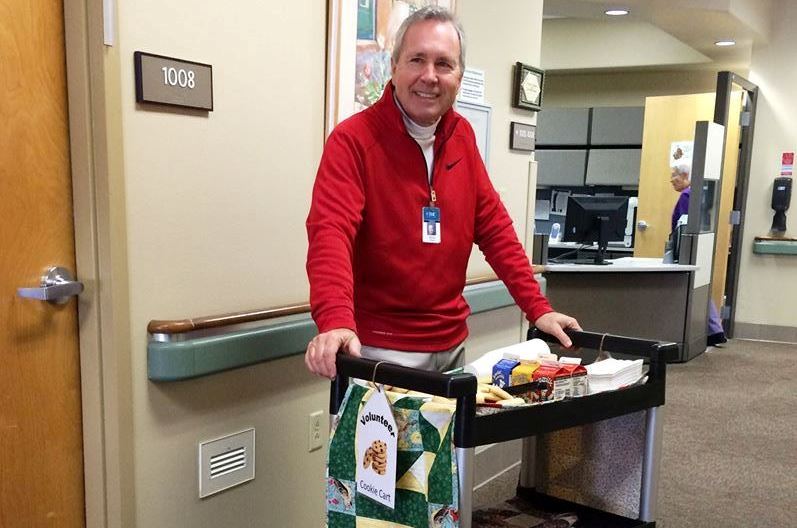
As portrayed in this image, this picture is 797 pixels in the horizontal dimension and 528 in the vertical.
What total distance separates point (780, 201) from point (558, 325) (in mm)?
5324

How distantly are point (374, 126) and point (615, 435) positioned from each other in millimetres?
931

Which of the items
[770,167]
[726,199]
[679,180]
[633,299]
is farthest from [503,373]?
[770,167]

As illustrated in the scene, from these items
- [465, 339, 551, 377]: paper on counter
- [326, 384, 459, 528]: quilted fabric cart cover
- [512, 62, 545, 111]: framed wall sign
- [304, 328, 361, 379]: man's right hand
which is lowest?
[326, 384, 459, 528]: quilted fabric cart cover

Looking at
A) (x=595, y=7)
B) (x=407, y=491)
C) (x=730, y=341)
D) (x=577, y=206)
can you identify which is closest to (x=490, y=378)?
(x=407, y=491)

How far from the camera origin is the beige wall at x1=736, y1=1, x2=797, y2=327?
20.0ft

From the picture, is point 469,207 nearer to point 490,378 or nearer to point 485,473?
point 490,378

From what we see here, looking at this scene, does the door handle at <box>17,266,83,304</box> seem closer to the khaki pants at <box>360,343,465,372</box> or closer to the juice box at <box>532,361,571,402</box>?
the khaki pants at <box>360,343,465,372</box>

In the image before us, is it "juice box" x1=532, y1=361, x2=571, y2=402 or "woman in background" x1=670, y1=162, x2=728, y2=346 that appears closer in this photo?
"juice box" x1=532, y1=361, x2=571, y2=402

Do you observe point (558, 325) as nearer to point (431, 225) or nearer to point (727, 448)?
point (431, 225)

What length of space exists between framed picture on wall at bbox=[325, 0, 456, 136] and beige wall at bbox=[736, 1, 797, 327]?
16.7 ft

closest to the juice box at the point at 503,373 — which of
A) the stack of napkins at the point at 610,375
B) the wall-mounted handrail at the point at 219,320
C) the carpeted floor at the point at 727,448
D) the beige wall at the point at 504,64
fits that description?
the stack of napkins at the point at 610,375

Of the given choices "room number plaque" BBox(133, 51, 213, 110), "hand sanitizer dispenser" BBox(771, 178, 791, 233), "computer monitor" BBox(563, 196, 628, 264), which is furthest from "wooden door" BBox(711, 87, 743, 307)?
"room number plaque" BBox(133, 51, 213, 110)

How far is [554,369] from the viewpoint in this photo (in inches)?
54.8

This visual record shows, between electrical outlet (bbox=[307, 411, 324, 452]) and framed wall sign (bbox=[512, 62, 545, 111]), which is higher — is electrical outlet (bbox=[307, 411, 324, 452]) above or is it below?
below
